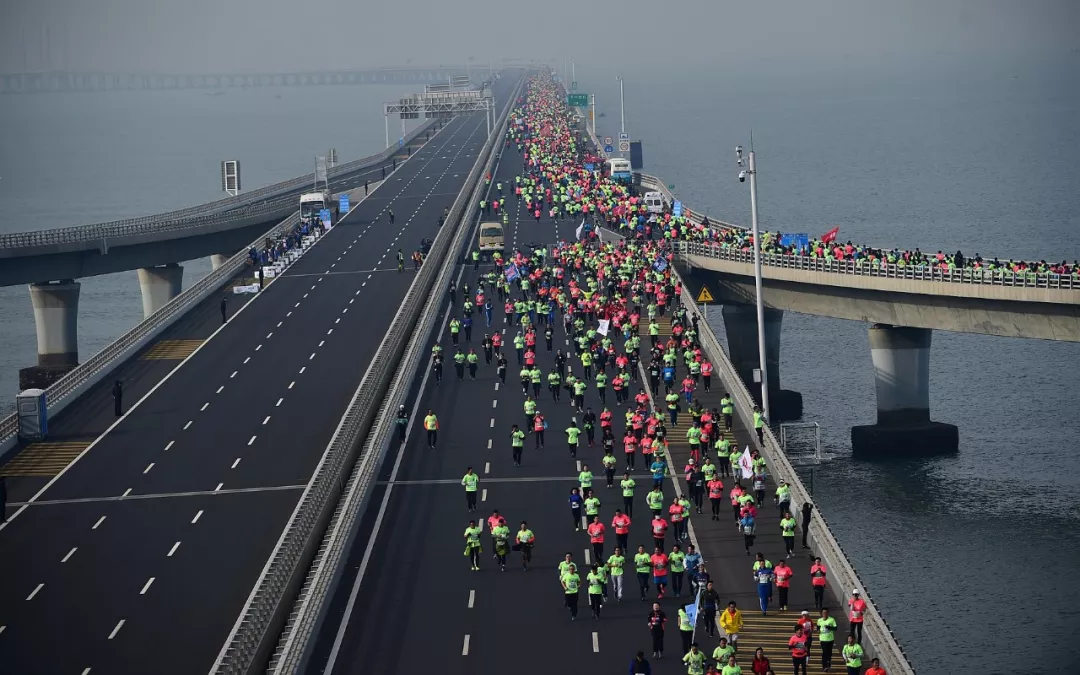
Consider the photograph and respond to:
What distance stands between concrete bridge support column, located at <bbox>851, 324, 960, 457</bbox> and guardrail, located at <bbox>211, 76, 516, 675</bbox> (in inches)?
913

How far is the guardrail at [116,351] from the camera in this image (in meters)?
56.8

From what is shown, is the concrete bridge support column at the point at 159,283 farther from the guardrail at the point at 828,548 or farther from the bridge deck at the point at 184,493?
the guardrail at the point at 828,548

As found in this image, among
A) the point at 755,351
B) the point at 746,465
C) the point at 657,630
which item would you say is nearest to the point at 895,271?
the point at 755,351

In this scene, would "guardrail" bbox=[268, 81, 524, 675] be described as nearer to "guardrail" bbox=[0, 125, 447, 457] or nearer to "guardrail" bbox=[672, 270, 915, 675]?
"guardrail" bbox=[672, 270, 915, 675]

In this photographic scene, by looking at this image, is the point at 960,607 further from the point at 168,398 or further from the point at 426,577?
the point at 168,398

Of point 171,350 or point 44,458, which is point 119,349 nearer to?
point 171,350

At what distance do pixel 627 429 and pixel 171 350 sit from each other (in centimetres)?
2743

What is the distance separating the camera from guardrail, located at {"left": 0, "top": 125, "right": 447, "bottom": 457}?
5681 centimetres

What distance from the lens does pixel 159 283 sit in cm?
10794

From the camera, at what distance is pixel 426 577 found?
1540 inches

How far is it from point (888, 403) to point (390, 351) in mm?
24243

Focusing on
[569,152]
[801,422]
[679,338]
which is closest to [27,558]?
[679,338]

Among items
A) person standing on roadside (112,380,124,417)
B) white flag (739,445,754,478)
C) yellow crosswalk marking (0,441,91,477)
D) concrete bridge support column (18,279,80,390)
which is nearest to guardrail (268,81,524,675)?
person standing on roadside (112,380,124,417)

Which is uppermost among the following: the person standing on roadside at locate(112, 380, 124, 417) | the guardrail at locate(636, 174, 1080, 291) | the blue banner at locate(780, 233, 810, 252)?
the blue banner at locate(780, 233, 810, 252)
